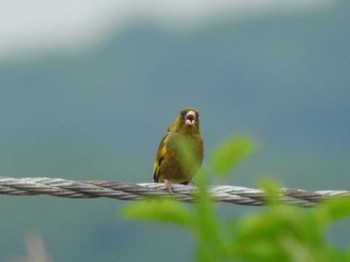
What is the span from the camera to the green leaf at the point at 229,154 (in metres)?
1.31

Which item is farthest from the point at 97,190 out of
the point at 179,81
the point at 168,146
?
the point at 179,81

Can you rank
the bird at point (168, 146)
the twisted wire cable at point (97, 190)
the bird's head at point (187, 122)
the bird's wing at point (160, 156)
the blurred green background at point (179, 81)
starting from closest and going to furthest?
the twisted wire cable at point (97, 190), the bird at point (168, 146), the bird's wing at point (160, 156), the bird's head at point (187, 122), the blurred green background at point (179, 81)

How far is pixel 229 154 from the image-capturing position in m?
1.31

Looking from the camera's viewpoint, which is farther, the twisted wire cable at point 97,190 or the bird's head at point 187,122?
the bird's head at point 187,122

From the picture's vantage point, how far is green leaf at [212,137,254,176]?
1311mm

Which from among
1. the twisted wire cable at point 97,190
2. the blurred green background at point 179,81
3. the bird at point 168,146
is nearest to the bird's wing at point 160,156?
the bird at point 168,146

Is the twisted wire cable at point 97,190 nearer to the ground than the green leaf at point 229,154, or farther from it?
farther from it

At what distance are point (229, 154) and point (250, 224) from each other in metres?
0.08

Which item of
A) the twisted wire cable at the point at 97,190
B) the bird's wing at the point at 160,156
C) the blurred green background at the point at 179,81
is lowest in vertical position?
the twisted wire cable at the point at 97,190

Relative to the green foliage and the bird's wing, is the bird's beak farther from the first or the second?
the green foliage

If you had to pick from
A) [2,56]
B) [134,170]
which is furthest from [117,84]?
[134,170]

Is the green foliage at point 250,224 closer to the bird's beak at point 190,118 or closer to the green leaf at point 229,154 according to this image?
the green leaf at point 229,154

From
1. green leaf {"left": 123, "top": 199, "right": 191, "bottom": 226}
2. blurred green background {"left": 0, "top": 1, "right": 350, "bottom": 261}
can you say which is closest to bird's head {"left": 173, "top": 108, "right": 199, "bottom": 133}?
green leaf {"left": 123, "top": 199, "right": 191, "bottom": 226}

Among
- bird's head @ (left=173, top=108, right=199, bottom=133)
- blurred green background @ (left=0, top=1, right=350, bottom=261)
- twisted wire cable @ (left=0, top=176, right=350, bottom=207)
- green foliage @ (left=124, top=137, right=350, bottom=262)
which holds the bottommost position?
green foliage @ (left=124, top=137, right=350, bottom=262)
